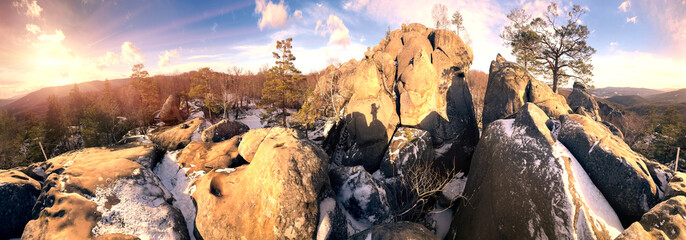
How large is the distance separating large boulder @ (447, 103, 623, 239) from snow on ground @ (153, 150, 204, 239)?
1493cm

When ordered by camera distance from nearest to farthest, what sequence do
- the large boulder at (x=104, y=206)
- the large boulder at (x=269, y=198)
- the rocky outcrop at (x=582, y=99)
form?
the large boulder at (x=104, y=206) → the large boulder at (x=269, y=198) → the rocky outcrop at (x=582, y=99)

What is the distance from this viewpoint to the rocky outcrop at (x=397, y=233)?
23.9ft

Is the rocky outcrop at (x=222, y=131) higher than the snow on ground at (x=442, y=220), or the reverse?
the rocky outcrop at (x=222, y=131)

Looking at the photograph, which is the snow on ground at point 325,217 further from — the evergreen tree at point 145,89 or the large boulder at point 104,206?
the evergreen tree at point 145,89

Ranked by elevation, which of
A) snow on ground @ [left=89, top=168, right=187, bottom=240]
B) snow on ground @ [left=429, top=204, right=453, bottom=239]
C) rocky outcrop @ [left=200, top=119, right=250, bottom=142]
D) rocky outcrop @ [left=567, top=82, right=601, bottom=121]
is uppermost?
rocky outcrop @ [left=567, top=82, right=601, bottom=121]

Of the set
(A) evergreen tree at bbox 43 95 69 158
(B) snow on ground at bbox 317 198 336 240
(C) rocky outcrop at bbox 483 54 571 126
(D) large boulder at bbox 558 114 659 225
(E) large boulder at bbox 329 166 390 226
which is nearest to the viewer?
(D) large boulder at bbox 558 114 659 225

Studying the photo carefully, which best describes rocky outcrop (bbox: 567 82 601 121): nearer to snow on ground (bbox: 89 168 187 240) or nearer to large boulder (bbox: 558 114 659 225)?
large boulder (bbox: 558 114 659 225)

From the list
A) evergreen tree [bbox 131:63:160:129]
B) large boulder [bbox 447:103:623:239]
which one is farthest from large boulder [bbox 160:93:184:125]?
large boulder [bbox 447:103:623:239]

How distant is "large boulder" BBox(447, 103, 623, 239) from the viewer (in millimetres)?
8641

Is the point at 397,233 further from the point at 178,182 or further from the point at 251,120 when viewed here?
the point at 251,120

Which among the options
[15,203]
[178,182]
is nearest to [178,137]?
[178,182]

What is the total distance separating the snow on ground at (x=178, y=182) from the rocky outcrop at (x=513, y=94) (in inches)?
878

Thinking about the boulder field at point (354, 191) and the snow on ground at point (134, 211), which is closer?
the boulder field at point (354, 191)

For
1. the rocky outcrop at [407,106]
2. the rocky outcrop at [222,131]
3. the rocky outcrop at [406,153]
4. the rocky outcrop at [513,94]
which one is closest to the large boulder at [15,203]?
the rocky outcrop at [222,131]
